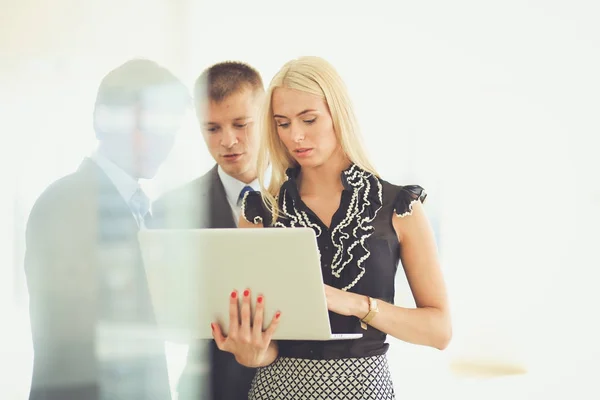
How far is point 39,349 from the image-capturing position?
1.98 m

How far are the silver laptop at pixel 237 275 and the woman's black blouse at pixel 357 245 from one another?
0.26 ft

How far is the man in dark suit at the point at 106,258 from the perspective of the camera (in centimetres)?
201

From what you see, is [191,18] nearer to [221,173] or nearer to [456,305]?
[221,173]

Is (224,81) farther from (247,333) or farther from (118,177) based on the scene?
(247,333)

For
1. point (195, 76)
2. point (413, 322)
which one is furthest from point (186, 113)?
point (413, 322)

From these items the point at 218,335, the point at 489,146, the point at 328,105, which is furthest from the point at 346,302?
the point at 489,146

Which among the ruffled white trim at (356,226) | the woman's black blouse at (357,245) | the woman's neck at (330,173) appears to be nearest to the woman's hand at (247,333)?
the woman's black blouse at (357,245)

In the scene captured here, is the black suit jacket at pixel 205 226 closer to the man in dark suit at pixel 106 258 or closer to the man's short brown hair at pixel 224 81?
the man in dark suit at pixel 106 258

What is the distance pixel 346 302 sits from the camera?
5.46ft

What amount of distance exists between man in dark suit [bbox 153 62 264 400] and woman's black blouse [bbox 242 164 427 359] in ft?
1.39

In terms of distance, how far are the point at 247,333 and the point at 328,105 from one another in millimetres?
550

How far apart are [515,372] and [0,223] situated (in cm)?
173

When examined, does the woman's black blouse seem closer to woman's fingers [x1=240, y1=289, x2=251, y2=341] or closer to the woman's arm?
the woman's arm

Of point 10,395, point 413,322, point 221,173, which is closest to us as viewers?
point 413,322
